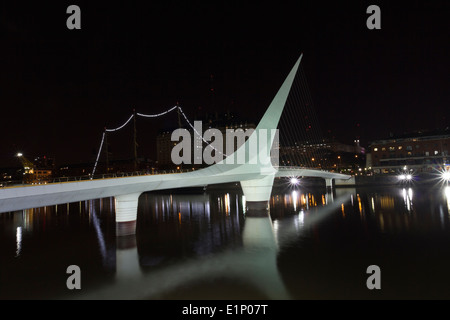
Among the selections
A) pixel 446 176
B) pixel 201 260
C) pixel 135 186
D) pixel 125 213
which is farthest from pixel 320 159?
pixel 201 260

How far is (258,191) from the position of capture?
33.7m

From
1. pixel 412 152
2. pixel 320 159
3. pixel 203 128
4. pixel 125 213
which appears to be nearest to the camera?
pixel 125 213

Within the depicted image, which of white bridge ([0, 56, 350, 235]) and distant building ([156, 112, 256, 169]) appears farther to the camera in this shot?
distant building ([156, 112, 256, 169])

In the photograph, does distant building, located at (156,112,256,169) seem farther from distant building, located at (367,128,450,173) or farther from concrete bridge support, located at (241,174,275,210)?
concrete bridge support, located at (241,174,275,210)

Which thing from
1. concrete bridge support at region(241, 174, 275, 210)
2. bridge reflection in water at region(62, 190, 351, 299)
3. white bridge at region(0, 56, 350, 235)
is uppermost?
white bridge at region(0, 56, 350, 235)

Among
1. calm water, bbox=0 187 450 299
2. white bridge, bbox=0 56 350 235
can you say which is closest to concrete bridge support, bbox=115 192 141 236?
white bridge, bbox=0 56 350 235

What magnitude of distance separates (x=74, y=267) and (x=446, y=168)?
70890 millimetres

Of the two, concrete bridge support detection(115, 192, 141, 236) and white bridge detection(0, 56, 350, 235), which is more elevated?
white bridge detection(0, 56, 350, 235)

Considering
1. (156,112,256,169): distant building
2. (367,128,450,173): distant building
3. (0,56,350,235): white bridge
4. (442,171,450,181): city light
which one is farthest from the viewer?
(156,112,256,169): distant building

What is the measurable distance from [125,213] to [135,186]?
10.3 ft

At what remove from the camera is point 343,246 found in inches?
741

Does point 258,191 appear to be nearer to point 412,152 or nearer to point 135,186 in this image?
point 135,186

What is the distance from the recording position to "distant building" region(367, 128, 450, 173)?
225ft
